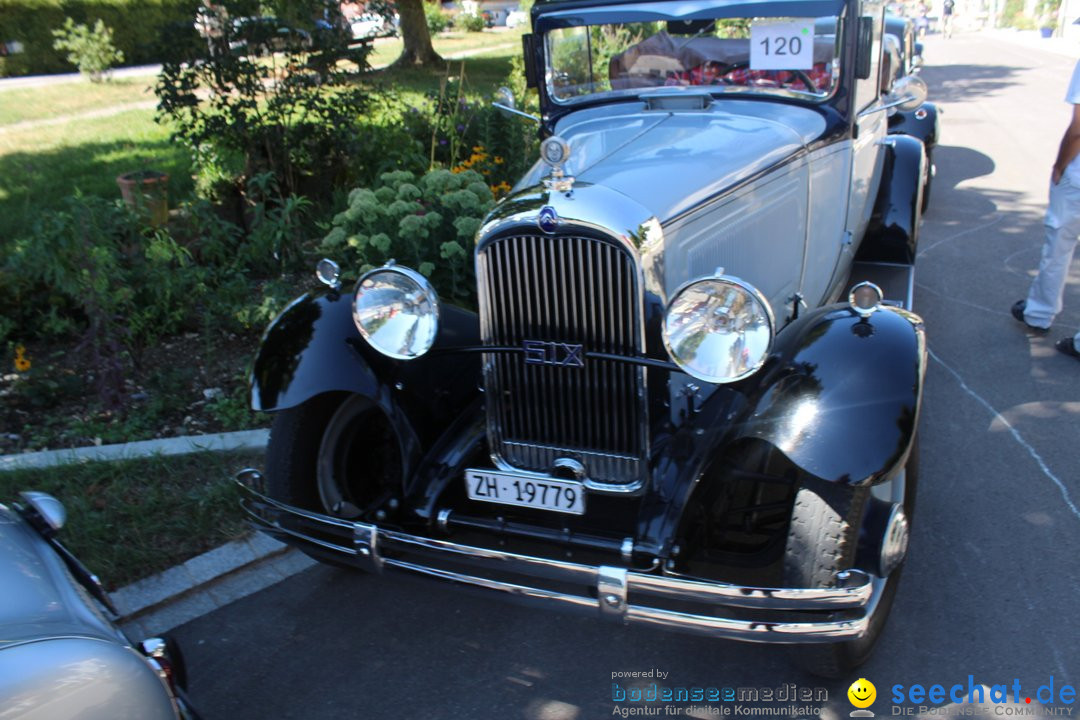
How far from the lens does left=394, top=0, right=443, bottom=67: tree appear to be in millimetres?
16844

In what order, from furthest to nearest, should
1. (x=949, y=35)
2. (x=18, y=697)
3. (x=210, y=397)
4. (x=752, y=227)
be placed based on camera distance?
(x=949, y=35), (x=210, y=397), (x=752, y=227), (x=18, y=697)


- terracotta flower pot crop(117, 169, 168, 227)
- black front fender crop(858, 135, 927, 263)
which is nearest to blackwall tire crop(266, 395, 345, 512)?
black front fender crop(858, 135, 927, 263)

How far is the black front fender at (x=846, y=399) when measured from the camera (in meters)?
2.24

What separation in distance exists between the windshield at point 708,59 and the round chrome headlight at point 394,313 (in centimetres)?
172

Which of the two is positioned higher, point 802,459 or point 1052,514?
point 802,459

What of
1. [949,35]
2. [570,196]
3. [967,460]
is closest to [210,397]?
[570,196]

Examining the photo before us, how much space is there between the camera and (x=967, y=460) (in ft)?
12.5

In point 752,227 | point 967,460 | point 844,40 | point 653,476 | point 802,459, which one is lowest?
point 967,460

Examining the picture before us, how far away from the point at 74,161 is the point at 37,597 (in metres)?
8.36

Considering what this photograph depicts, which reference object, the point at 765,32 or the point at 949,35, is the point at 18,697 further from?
the point at 949,35

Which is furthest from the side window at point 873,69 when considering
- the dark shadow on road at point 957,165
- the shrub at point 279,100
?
the dark shadow on road at point 957,165

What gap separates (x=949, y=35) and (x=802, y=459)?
35595 millimetres

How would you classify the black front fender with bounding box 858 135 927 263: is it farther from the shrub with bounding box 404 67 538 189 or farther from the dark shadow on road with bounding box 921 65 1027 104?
the dark shadow on road with bounding box 921 65 1027 104

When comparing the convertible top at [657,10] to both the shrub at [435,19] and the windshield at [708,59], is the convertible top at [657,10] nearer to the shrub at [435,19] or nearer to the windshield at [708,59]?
the windshield at [708,59]
